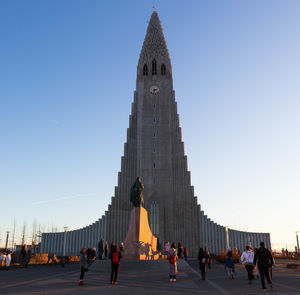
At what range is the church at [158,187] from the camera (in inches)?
1938

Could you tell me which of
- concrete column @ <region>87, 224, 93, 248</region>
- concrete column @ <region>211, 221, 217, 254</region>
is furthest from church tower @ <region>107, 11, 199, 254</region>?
concrete column @ <region>87, 224, 93, 248</region>

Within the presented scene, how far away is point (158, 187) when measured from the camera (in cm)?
5066

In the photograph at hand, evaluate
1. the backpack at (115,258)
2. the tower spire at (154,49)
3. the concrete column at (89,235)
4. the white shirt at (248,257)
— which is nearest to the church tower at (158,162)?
the tower spire at (154,49)

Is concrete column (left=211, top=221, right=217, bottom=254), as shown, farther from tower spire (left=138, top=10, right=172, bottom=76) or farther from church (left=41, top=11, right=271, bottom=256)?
tower spire (left=138, top=10, right=172, bottom=76)

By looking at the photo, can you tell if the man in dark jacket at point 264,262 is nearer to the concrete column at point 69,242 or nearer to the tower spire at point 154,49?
the concrete column at point 69,242

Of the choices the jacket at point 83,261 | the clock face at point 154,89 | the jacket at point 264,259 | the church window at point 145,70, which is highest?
the church window at point 145,70

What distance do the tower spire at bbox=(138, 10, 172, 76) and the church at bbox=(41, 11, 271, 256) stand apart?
20cm

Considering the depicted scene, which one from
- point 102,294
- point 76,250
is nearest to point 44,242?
point 76,250

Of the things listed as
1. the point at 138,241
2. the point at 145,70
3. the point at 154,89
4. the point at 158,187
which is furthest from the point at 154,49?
the point at 138,241

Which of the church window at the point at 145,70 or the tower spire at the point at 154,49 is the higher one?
the tower spire at the point at 154,49

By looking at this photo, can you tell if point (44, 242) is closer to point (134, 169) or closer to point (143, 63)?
point (134, 169)

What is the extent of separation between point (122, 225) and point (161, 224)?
20.2 feet

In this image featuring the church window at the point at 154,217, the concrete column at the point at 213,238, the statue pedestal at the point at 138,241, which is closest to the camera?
the statue pedestal at the point at 138,241

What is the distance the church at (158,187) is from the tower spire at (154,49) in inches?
7.9
